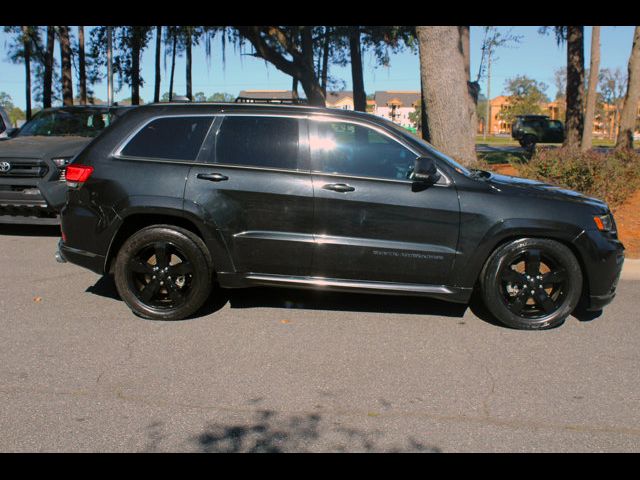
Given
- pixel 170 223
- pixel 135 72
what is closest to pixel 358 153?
pixel 170 223

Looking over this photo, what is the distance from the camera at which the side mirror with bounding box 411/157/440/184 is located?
17.3ft

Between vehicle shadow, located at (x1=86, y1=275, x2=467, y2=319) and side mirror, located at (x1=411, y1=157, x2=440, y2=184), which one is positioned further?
vehicle shadow, located at (x1=86, y1=275, x2=467, y2=319)

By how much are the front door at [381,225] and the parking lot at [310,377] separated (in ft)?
1.71

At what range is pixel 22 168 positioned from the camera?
8984 millimetres

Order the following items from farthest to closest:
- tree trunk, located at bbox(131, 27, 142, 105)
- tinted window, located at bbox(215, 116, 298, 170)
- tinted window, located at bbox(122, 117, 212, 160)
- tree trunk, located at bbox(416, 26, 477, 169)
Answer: tree trunk, located at bbox(131, 27, 142, 105) → tree trunk, located at bbox(416, 26, 477, 169) → tinted window, located at bbox(122, 117, 212, 160) → tinted window, located at bbox(215, 116, 298, 170)

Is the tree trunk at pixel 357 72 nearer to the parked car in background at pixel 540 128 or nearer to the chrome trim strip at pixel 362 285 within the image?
the parked car in background at pixel 540 128

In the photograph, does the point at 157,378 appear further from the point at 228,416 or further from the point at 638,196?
the point at 638,196

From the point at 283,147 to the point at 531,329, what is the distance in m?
2.64

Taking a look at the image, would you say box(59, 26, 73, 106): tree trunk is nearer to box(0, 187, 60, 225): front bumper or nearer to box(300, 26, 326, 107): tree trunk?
box(300, 26, 326, 107): tree trunk

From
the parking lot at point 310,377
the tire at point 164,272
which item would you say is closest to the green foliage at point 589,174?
the parking lot at point 310,377

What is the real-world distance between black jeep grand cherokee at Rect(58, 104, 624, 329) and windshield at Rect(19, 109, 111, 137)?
5.56 metres

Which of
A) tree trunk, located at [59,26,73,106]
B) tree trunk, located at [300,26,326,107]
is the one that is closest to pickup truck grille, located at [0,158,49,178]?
tree trunk, located at [300,26,326,107]
